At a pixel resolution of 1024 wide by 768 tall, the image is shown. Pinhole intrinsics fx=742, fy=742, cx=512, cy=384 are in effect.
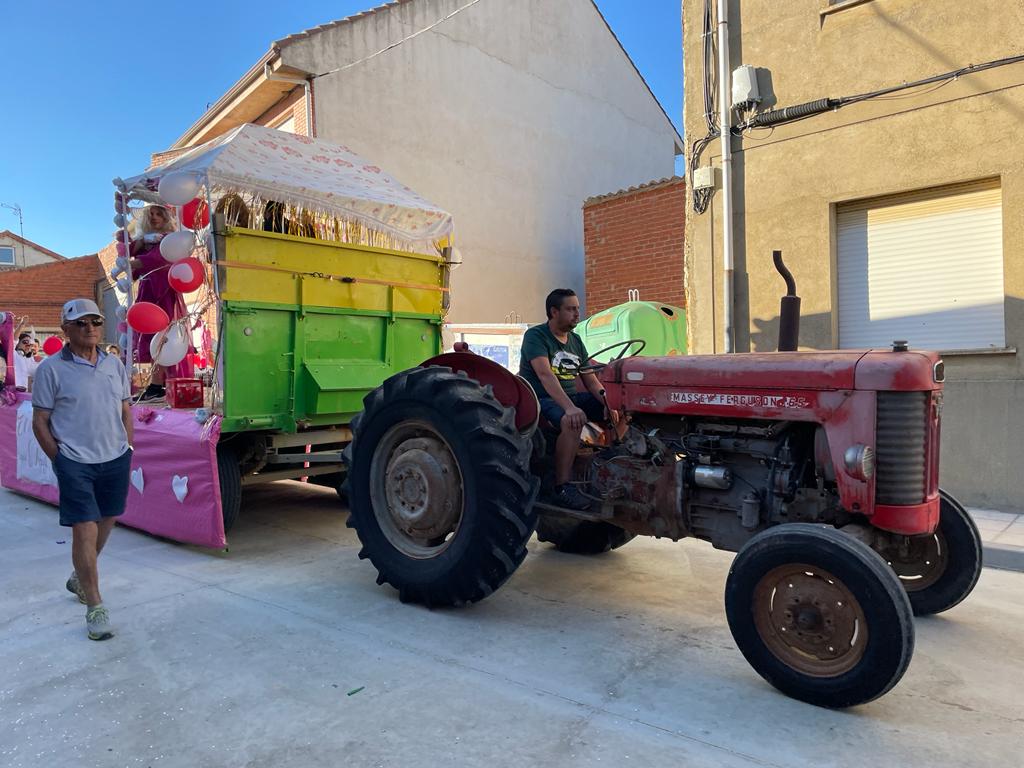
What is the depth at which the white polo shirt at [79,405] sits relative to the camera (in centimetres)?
369

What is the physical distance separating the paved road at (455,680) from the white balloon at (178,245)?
7.35 feet

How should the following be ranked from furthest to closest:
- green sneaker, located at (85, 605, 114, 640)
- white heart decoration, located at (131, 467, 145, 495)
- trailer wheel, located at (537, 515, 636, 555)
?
1. white heart decoration, located at (131, 467, 145, 495)
2. trailer wheel, located at (537, 515, 636, 555)
3. green sneaker, located at (85, 605, 114, 640)

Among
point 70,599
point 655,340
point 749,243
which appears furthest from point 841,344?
point 70,599

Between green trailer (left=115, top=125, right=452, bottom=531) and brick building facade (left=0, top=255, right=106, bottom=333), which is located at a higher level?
brick building facade (left=0, top=255, right=106, bottom=333)

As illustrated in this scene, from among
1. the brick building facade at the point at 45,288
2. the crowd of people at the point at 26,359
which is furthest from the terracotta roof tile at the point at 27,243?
the crowd of people at the point at 26,359

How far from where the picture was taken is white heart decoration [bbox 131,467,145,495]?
18.1ft

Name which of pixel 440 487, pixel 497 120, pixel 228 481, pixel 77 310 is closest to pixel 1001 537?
pixel 440 487

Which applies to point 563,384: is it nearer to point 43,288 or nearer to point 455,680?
point 455,680

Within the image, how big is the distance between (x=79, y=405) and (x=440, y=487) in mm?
1871

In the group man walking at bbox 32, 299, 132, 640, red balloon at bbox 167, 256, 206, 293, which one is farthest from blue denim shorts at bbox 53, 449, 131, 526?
→ red balloon at bbox 167, 256, 206, 293

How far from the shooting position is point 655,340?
9211 millimetres

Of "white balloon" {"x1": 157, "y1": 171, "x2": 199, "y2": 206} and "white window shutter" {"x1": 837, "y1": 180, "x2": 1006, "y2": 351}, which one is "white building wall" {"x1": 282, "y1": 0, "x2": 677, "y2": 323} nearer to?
"white balloon" {"x1": 157, "y1": 171, "x2": 199, "y2": 206}

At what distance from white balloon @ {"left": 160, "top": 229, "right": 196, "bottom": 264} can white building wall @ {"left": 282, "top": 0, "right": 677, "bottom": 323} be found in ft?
23.2

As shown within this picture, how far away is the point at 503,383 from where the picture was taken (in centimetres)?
437
